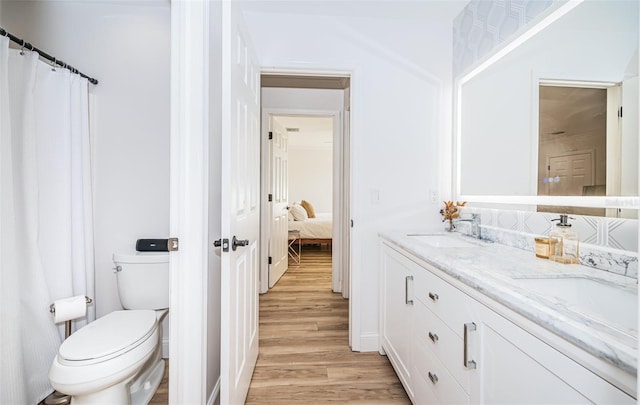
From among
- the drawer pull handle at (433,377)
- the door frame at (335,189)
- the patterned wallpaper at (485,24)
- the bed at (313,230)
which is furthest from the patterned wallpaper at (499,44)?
the bed at (313,230)

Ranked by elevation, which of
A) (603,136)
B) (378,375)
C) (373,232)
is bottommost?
(378,375)

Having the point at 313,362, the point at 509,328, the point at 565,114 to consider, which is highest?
the point at 565,114

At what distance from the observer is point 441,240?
191 centimetres

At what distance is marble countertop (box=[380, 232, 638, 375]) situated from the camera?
562 mm

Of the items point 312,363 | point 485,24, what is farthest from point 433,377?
point 485,24

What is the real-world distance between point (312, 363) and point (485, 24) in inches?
97.0

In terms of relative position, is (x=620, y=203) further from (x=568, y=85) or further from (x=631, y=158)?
(x=568, y=85)

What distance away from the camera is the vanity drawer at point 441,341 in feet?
3.43

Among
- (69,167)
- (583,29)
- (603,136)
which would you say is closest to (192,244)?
(69,167)

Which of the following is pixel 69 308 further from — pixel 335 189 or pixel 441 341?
pixel 335 189

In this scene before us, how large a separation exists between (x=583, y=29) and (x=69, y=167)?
2.70 m

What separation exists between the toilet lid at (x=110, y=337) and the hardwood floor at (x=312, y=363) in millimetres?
474

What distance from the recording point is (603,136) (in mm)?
1147

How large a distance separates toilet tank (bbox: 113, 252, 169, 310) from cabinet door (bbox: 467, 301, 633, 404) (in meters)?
1.67
